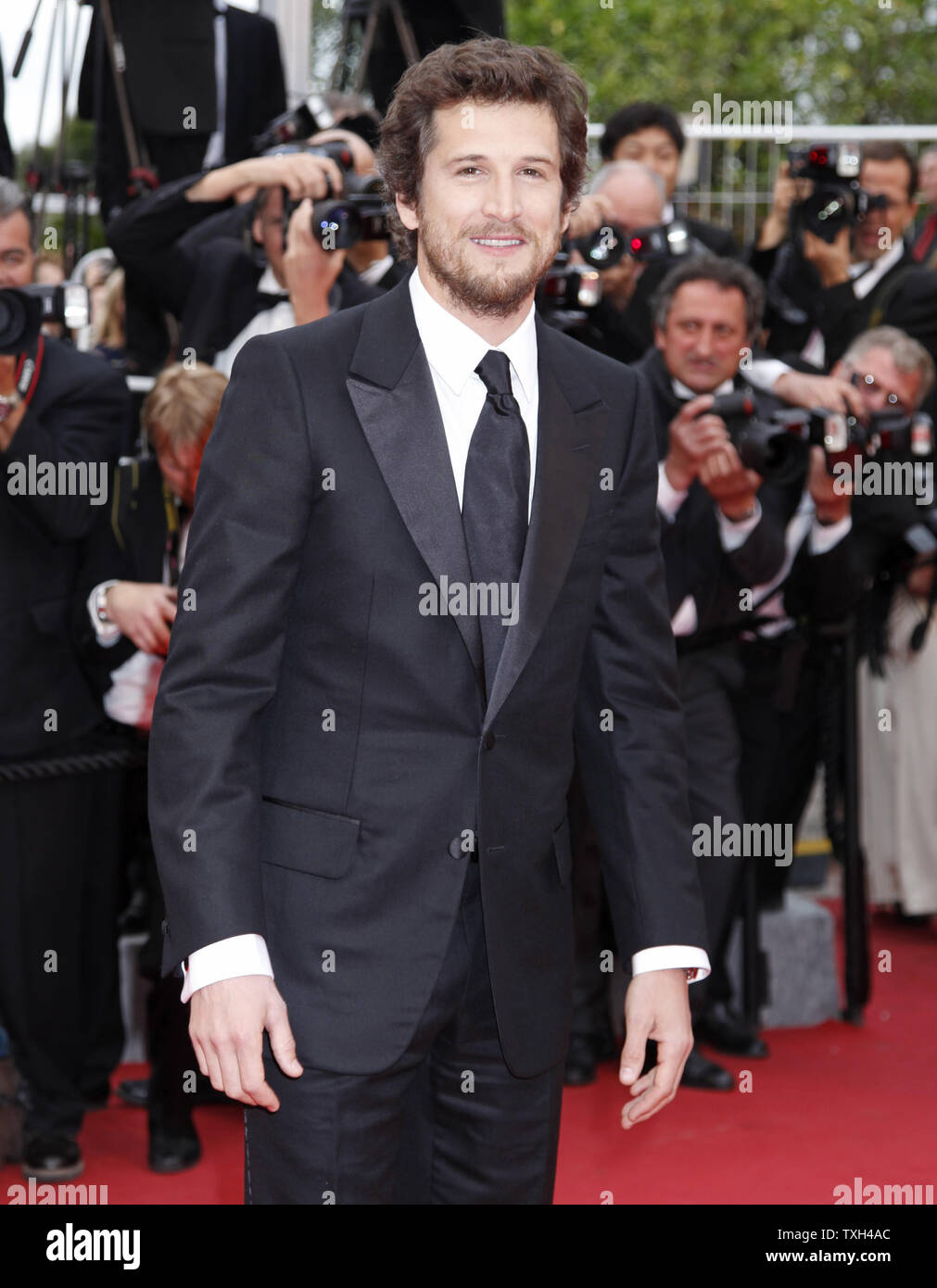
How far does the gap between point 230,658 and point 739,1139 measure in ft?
7.58

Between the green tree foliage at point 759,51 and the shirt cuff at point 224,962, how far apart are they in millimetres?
20718

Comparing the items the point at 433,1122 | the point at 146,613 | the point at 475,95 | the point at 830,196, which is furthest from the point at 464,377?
the point at 830,196

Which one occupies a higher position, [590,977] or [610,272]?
[610,272]

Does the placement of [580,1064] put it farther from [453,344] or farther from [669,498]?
[453,344]

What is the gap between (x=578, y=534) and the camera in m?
1.84

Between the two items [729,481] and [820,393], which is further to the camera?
[820,393]

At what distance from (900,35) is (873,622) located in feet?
62.1

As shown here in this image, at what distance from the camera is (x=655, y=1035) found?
6.14 ft

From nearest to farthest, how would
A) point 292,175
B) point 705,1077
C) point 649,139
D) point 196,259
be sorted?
point 292,175 → point 196,259 → point 705,1077 → point 649,139

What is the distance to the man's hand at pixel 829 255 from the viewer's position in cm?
445

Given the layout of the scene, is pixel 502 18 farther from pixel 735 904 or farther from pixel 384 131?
pixel 384 131
